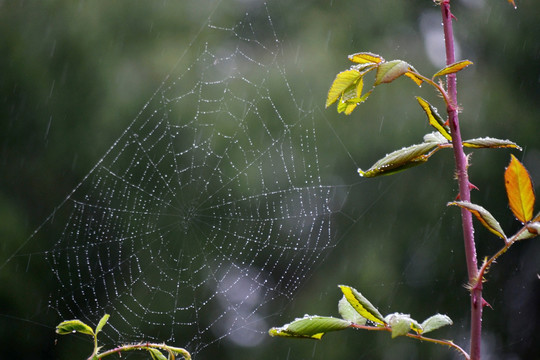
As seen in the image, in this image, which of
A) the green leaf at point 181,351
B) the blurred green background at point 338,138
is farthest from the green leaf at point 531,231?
the blurred green background at point 338,138

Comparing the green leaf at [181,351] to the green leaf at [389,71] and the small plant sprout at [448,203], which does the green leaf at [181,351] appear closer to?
the small plant sprout at [448,203]

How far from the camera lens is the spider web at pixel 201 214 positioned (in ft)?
12.0

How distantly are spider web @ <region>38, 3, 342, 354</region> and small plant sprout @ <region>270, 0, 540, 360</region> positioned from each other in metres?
3.06

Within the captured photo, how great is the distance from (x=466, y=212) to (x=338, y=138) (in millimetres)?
3580

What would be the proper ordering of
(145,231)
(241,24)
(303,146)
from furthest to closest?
(241,24)
(303,146)
(145,231)

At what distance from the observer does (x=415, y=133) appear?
159 inches

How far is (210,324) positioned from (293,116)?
4.52ft

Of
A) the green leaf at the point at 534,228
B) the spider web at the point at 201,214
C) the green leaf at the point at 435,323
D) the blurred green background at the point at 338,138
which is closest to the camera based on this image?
the green leaf at the point at 534,228

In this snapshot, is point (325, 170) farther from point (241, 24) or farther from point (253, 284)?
point (241, 24)

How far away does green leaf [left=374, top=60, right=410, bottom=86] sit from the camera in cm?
43

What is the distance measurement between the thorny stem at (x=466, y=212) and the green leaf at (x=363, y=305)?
0.22 ft

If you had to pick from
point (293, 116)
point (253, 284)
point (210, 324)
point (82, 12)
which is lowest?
point (210, 324)

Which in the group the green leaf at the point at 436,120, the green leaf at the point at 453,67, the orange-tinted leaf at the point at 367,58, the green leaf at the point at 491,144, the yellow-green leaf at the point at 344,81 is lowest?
the green leaf at the point at 491,144

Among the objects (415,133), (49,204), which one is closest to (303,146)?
(415,133)
